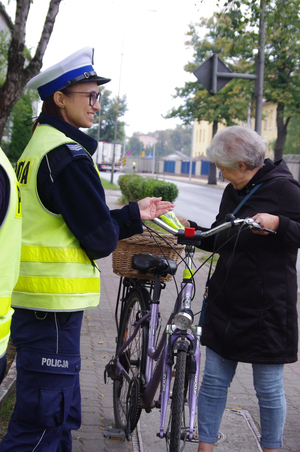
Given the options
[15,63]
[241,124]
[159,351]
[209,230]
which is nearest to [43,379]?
[159,351]

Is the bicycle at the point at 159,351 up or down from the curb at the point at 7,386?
up

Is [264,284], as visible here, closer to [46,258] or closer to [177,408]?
[177,408]

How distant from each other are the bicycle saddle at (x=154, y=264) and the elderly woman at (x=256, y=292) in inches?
13.6

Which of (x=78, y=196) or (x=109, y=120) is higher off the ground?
(x=109, y=120)

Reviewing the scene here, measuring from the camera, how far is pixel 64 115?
99.7 inches

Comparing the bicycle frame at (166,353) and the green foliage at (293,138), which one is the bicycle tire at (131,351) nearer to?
the bicycle frame at (166,353)

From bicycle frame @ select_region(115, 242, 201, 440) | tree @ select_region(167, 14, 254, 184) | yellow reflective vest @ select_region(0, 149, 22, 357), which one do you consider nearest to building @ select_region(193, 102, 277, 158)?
tree @ select_region(167, 14, 254, 184)

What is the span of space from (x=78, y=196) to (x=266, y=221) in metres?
1.00

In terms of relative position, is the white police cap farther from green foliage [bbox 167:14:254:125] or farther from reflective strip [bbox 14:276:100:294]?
green foliage [bbox 167:14:254:125]

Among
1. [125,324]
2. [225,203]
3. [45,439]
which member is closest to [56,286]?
[45,439]

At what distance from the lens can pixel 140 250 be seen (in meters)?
3.54

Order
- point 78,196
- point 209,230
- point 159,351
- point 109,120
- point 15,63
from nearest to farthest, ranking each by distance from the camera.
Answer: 1. point 78,196
2. point 209,230
3. point 159,351
4. point 15,63
5. point 109,120

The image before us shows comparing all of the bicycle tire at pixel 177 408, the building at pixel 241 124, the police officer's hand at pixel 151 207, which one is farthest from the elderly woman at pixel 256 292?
the building at pixel 241 124

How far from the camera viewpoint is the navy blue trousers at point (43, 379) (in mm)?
2285
